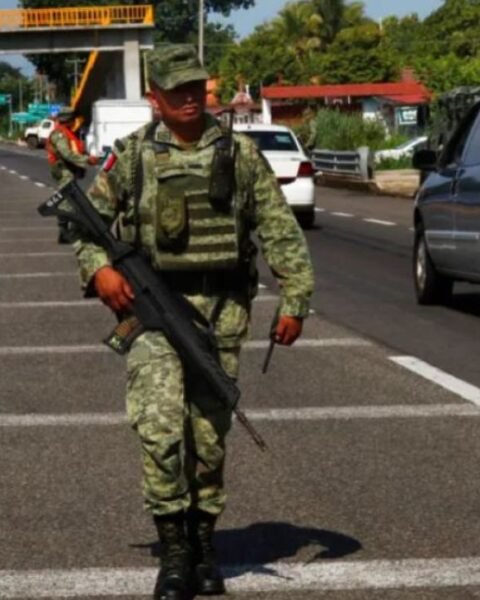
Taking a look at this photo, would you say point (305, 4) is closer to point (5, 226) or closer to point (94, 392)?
point (5, 226)

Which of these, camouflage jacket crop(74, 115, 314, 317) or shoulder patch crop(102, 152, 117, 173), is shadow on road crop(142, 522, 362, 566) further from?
shoulder patch crop(102, 152, 117, 173)

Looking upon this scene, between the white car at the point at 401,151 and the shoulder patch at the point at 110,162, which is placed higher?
the shoulder patch at the point at 110,162

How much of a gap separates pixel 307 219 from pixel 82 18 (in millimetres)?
69629

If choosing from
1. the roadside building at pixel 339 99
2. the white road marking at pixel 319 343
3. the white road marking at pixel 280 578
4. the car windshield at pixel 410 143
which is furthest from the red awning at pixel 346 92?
the white road marking at pixel 280 578

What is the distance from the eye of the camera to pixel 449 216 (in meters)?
16.4

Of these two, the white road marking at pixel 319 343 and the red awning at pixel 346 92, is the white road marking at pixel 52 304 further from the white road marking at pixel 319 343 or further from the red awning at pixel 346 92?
the red awning at pixel 346 92

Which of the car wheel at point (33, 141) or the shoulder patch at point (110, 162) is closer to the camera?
the shoulder patch at point (110, 162)

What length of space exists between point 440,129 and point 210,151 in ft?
118

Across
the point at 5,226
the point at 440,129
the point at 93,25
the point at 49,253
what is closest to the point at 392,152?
the point at 440,129

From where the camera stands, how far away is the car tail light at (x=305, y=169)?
97.6 feet

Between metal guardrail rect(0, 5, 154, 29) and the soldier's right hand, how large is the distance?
91.3 m

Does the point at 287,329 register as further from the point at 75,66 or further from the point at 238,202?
the point at 75,66

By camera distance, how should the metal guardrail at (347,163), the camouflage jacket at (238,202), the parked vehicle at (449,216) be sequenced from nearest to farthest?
the camouflage jacket at (238,202) < the parked vehicle at (449,216) < the metal guardrail at (347,163)

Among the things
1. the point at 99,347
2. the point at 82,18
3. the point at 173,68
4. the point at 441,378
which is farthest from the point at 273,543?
the point at 82,18
